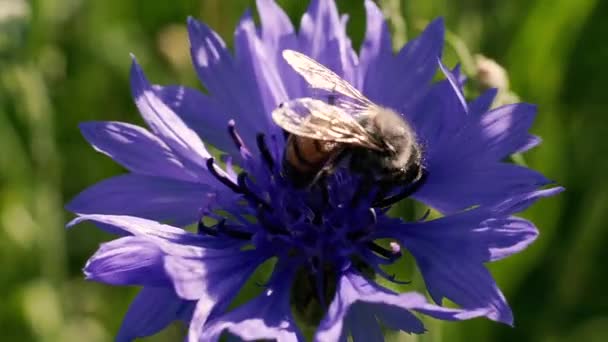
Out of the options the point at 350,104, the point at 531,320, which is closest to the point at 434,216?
the point at 350,104

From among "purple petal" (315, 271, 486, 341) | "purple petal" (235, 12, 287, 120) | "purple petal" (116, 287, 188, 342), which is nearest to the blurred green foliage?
"purple petal" (235, 12, 287, 120)

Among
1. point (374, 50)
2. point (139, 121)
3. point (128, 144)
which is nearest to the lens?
point (128, 144)

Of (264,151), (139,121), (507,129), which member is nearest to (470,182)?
(507,129)

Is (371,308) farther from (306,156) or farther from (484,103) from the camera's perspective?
(484,103)

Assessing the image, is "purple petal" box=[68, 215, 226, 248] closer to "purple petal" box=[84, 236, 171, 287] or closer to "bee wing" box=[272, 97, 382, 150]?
"purple petal" box=[84, 236, 171, 287]

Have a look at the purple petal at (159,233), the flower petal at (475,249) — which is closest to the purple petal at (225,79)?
the purple petal at (159,233)

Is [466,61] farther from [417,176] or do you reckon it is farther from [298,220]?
[298,220]

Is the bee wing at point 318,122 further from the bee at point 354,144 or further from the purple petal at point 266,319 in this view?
the purple petal at point 266,319

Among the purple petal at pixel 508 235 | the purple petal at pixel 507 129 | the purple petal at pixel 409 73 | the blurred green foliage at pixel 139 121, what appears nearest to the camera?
the purple petal at pixel 508 235
